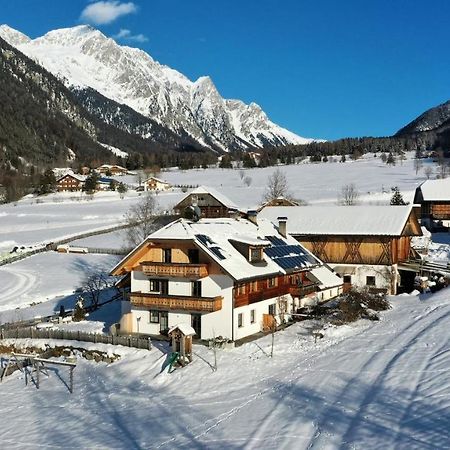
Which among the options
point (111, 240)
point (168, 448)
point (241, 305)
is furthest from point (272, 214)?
point (168, 448)

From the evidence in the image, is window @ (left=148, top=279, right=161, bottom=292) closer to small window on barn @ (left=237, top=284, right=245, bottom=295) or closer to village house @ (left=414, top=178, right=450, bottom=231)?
small window on barn @ (left=237, top=284, right=245, bottom=295)

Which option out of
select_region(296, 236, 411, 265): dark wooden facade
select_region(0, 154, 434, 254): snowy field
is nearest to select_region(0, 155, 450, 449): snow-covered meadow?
select_region(296, 236, 411, 265): dark wooden facade

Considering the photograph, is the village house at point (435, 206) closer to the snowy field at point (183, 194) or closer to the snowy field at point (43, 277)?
the snowy field at point (183, 194)

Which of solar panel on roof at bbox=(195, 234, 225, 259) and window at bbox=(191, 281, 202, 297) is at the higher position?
solar panel on roof at bbox=(195, 234, 225, 259)

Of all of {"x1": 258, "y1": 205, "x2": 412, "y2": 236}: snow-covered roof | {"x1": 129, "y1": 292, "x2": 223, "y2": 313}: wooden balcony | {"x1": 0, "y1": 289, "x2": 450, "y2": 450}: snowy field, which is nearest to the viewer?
{"x1": 0, "y1": 289, "x2": 450, "y2": 450}: snowy field

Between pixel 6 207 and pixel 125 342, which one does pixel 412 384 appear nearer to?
pixel 125 342

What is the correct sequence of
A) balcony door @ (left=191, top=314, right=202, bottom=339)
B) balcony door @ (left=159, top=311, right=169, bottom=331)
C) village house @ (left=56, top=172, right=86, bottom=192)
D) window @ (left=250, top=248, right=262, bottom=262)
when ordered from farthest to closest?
village house @ (left=56, top=172, right=86, bottom=192), window @ (left=250, top=248, right=262, bottom=262), balcony door @ (left=159, top=311, right=169, bottom=331), balcony door @ (left=191, top=314, right=202, bottom=339)
